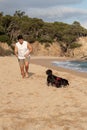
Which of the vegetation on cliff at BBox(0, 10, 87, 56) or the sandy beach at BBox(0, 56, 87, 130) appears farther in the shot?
the vegetation on cliff at BBox(0, 10, 87, 56)

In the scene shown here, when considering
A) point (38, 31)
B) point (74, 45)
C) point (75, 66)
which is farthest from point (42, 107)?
point (74, 45)

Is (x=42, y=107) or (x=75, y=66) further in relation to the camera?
(x=75, y=66)

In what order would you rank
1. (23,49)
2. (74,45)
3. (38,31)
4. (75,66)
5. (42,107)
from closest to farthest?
(42,107)
(23,49)
(75,66)
(38,31)
(74,45)

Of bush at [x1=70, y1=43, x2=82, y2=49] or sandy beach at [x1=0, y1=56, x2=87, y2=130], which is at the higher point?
sandy beach at [x1=0, y1=56, x2=87, y2=130]

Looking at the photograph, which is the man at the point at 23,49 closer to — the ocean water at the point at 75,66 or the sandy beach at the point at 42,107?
the sandy beach at the point at 42,107

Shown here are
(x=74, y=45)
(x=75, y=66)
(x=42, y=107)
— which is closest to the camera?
(x=42, y=107)

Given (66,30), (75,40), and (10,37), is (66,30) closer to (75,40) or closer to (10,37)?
(75,40)

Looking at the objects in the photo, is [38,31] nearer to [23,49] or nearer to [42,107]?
[23,49]

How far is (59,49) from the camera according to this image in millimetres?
66688

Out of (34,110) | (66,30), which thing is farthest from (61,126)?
(66,30)

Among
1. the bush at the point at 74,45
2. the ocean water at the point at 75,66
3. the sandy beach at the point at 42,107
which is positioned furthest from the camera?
the bush at the point at 74,45

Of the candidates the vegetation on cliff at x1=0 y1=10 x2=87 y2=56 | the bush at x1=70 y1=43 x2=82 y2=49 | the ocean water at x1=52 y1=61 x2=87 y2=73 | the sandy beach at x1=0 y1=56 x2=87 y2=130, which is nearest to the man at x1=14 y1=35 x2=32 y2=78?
the sandy beach at x1=0 y1=56 x2=87 y2=130

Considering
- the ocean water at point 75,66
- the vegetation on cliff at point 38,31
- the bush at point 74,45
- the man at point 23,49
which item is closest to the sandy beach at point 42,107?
the man at point 23,49

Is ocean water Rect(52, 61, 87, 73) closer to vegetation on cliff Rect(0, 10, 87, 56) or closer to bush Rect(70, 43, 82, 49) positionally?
vegetation on cliff Rect(0, 10, 87, 56)
